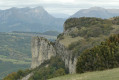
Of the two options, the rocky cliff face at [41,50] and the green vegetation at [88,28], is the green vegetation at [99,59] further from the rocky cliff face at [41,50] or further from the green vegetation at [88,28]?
the rocky cliff face at [41,50]

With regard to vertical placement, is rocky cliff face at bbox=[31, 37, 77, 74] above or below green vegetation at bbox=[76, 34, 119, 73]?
below

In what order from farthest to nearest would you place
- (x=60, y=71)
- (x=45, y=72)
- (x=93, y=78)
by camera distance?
(x=45, y=72) < (x=60, y=71) < (x=93, y=78)

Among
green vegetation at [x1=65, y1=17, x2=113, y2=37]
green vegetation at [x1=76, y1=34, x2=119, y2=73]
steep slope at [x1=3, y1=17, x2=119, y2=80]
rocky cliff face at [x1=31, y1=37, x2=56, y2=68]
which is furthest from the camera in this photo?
rocky cliff face at [x1=31, y1=37, x2=56, y2=68]

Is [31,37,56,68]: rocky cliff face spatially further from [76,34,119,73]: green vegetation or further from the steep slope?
[76,34,119,73]: green vegetation

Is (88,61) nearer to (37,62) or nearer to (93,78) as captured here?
(93,78)

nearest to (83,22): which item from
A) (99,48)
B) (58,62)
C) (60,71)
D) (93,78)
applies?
(58,62)

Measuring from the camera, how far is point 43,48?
247 ft

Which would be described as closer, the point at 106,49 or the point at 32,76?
the point at 106,49

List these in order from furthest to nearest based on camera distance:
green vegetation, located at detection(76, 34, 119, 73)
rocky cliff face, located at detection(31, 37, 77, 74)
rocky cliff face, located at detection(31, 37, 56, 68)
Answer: rocky cliff face, located at detection(31, 37, 56, 68) < rocky cliff face, located at detection(31, 37, 77, 74) < green vegetation, located at detection(76, 34, 119, 73)

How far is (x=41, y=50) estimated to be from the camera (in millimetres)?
76500

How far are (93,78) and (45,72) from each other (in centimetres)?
3573

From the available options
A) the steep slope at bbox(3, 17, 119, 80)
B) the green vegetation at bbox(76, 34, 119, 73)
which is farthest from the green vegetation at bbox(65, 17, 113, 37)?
the green vegetation at bbox(76, 34, 119, 73)

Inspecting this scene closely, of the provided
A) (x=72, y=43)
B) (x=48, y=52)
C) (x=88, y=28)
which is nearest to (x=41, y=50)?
(x=48, y=52)

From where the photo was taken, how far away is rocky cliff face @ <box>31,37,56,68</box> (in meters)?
70.9
